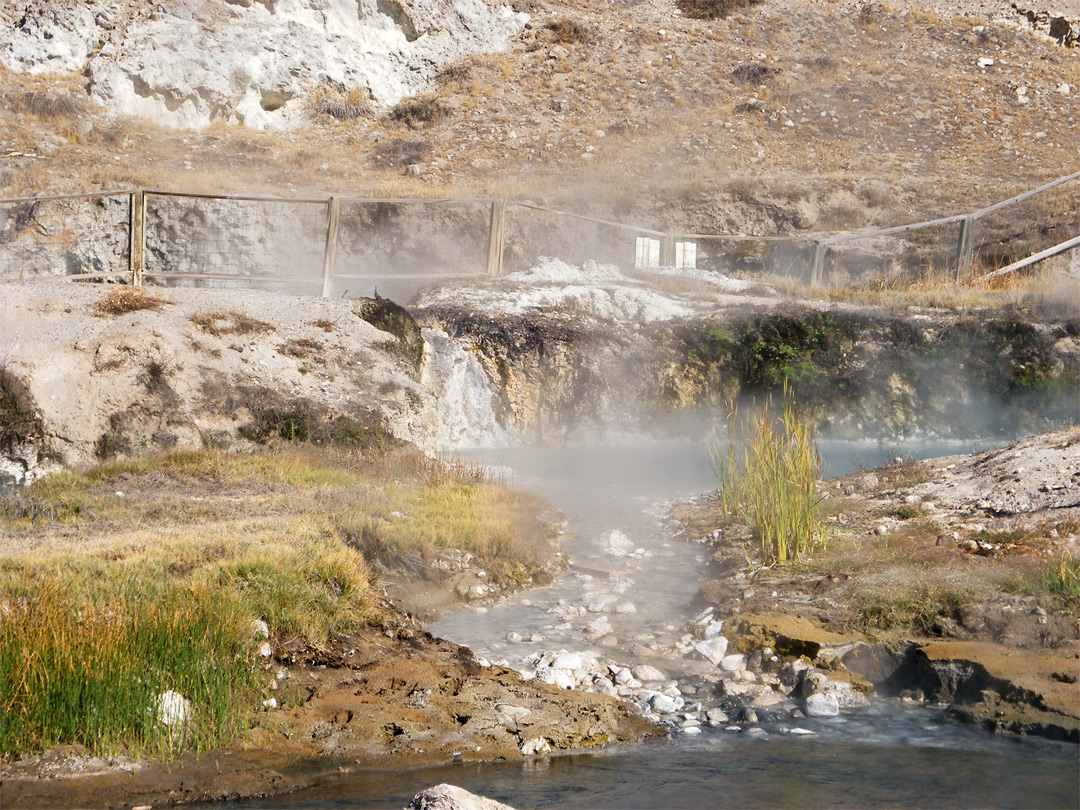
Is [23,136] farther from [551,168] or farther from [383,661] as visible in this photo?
[383,661]

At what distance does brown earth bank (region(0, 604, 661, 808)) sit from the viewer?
499cm

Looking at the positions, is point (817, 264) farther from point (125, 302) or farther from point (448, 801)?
point (448, 801)

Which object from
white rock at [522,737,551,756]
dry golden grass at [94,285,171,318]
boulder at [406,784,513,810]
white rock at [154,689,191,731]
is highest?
dry golden grass at [94,285,171,318]

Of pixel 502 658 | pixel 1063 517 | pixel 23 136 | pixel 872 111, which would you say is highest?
pixel 872 111

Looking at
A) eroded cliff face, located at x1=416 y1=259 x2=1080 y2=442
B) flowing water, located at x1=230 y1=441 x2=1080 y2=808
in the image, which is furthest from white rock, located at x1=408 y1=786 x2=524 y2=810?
eroded cliff face, located at x1=416 y1=259 x2=1080 y2=442

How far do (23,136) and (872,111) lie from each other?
26.5 metres

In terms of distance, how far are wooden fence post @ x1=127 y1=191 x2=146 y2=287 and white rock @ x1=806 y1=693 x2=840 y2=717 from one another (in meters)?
13.1

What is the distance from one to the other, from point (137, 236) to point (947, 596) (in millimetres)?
13492

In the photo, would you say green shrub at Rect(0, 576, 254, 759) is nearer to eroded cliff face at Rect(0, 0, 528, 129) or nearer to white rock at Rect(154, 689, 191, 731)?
white rock at Rect(154, 689, 191, 731)

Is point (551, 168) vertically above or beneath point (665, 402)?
above

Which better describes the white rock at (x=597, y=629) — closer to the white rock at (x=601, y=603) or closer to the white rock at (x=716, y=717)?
the white rock at (x=601, y=603)

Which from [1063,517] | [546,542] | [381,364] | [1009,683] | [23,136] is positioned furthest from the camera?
[23,136]

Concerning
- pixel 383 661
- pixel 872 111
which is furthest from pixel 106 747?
pixel 872 111

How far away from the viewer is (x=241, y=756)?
5.38 metres
